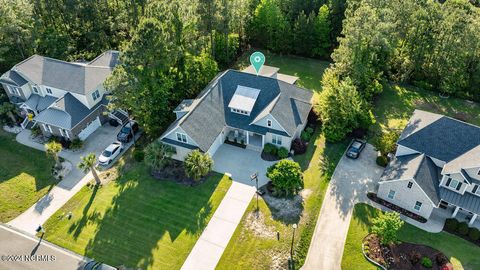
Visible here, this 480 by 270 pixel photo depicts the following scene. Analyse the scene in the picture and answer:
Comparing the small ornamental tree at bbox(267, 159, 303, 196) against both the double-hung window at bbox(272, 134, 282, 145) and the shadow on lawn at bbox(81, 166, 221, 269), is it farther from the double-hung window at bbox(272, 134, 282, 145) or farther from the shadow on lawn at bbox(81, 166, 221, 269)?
the shadow on lawn at bbox(81, 166, 221, 269)

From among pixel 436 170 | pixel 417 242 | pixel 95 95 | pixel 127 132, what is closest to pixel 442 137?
pixel 436 170

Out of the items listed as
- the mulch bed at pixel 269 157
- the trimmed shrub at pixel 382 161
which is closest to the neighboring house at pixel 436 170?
the trimmed shrub at pixel 382 161

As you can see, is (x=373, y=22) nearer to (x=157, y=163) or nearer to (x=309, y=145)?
(x=309, y=145)

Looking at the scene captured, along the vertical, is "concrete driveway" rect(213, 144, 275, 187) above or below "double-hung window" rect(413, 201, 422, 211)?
below

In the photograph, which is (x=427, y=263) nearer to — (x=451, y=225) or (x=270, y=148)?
(x=451, y=225)

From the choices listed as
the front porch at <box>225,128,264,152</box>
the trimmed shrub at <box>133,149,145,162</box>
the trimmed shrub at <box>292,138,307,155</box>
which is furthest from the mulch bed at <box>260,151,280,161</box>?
the trimmed shrub at <box>133,149,145,162</box>

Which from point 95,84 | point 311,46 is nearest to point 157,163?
point 95,84

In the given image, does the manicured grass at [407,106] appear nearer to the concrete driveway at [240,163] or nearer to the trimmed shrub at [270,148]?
the trimmed shrub at [270,148]
